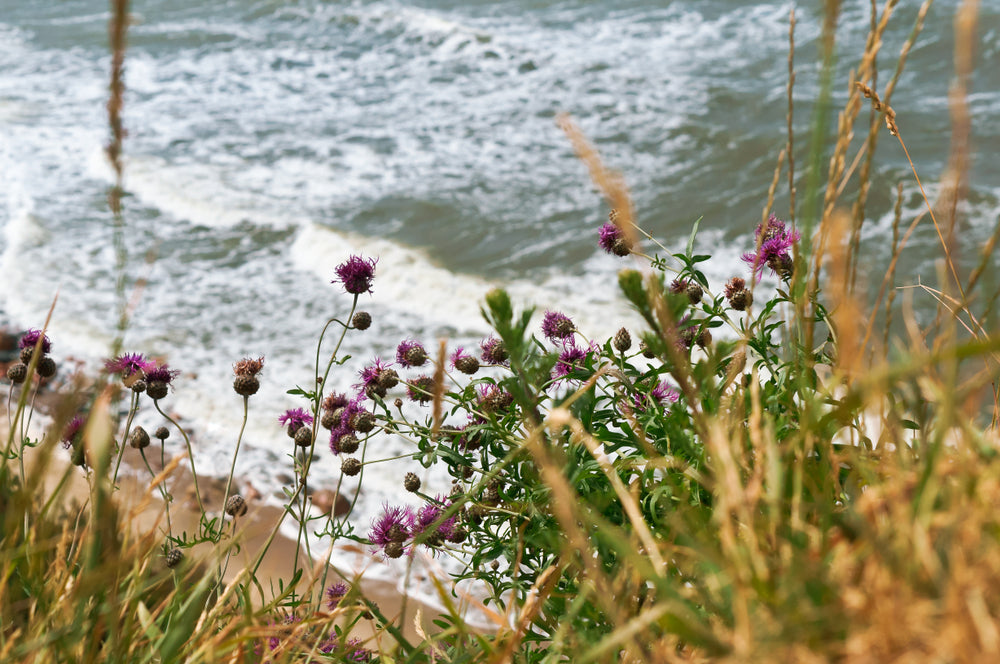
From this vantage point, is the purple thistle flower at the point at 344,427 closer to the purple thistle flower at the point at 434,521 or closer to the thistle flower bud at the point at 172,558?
the purple thistle flower at the point at 434,521

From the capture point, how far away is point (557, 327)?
85.5 inches

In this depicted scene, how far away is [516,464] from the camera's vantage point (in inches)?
76.1

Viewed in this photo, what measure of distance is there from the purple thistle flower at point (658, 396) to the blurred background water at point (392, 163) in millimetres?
3009

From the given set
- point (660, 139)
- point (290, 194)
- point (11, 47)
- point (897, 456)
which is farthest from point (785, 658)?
point (11, 47)

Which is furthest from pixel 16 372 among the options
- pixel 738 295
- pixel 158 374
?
pixel 738 295

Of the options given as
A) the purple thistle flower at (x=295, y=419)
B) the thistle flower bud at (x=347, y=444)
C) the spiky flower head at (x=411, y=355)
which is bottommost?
the purple thistle flower at (x=295, y=419)

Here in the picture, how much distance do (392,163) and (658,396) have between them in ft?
28.9

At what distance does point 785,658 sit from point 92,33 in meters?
18.3

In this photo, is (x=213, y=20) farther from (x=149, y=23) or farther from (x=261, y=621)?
(x=261, y=621)

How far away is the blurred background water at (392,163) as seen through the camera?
6.84 meters

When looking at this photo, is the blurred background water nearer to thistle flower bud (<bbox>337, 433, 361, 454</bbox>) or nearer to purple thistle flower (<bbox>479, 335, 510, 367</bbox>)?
thistle flower bud (<bbox>337, 433, 361, 454</bbox>)

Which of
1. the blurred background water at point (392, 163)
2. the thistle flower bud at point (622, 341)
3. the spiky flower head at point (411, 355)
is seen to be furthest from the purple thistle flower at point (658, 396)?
the blurred background water at point (392, 163)

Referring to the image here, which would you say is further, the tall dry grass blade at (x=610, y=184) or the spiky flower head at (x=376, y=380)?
the spiky flower head at (x=376, y=380)

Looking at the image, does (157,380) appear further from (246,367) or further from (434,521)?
(434,521)
